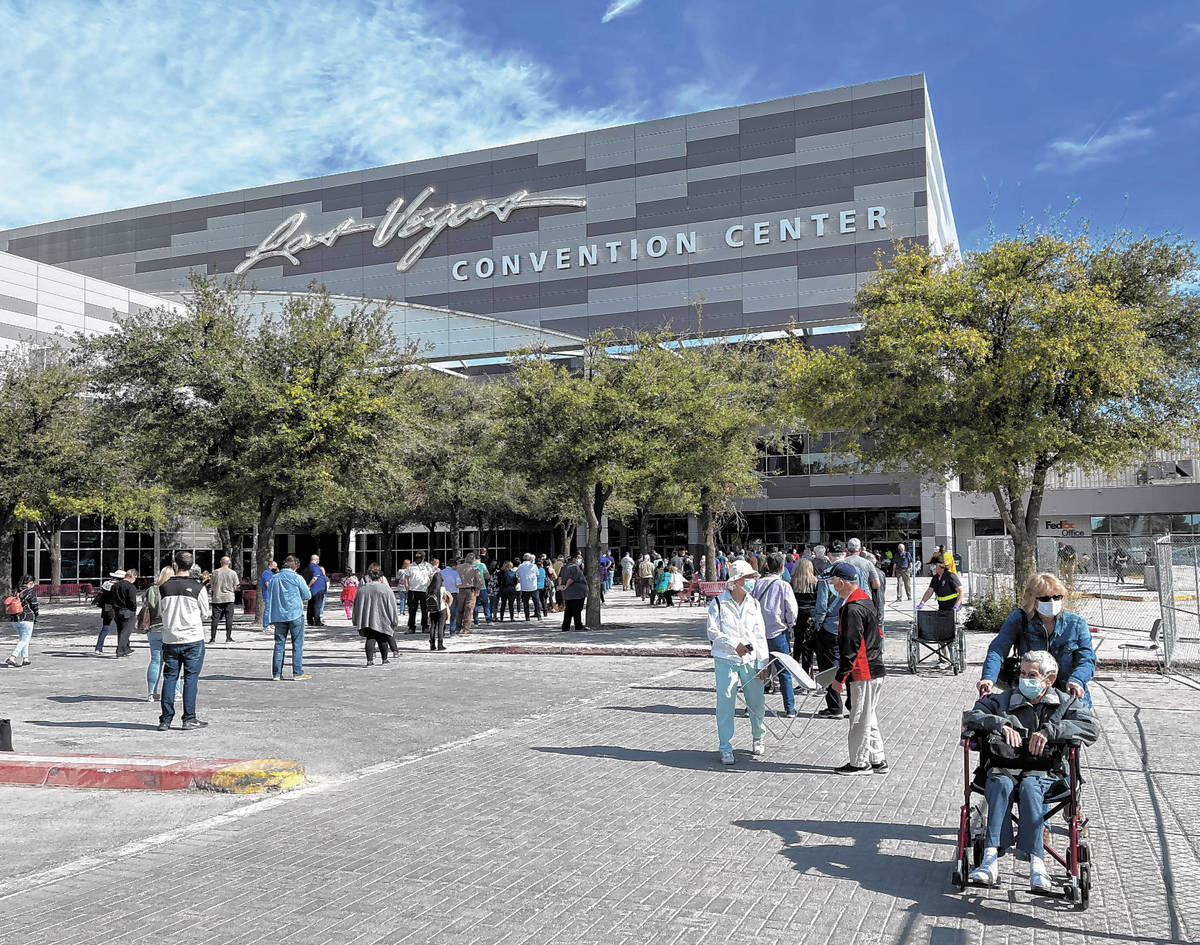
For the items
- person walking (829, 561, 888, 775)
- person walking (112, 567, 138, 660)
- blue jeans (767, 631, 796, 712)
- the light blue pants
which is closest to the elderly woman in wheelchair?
person walking (829, 561, 888, 775)

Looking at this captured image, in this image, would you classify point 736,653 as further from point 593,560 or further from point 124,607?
point 593,560

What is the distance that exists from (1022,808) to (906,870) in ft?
2.51

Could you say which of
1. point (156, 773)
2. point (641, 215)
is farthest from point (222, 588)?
point (641, 215)

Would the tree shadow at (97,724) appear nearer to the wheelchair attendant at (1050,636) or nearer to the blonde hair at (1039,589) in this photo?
the wheelchair attendant at (1050,636)

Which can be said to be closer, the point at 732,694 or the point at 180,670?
the point at 732,694

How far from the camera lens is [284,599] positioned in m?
14.1

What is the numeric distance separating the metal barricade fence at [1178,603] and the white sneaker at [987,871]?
10.5 m

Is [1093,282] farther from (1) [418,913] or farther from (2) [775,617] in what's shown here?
(1) [418,913]

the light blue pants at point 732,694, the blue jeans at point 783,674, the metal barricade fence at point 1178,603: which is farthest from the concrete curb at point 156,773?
the metal barricade fence at point 1178,603

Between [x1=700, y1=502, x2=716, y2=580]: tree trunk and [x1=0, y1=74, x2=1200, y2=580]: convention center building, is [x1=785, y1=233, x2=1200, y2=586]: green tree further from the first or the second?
[x1=0, y1=74, x2=1200, y2=580]: convention center building

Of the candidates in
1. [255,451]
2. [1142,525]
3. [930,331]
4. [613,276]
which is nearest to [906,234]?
[613,276]

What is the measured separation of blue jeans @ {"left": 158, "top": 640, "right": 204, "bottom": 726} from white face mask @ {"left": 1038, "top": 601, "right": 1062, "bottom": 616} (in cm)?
784

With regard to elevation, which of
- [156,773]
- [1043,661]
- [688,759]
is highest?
[1043,661]

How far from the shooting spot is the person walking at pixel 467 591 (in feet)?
73.8
